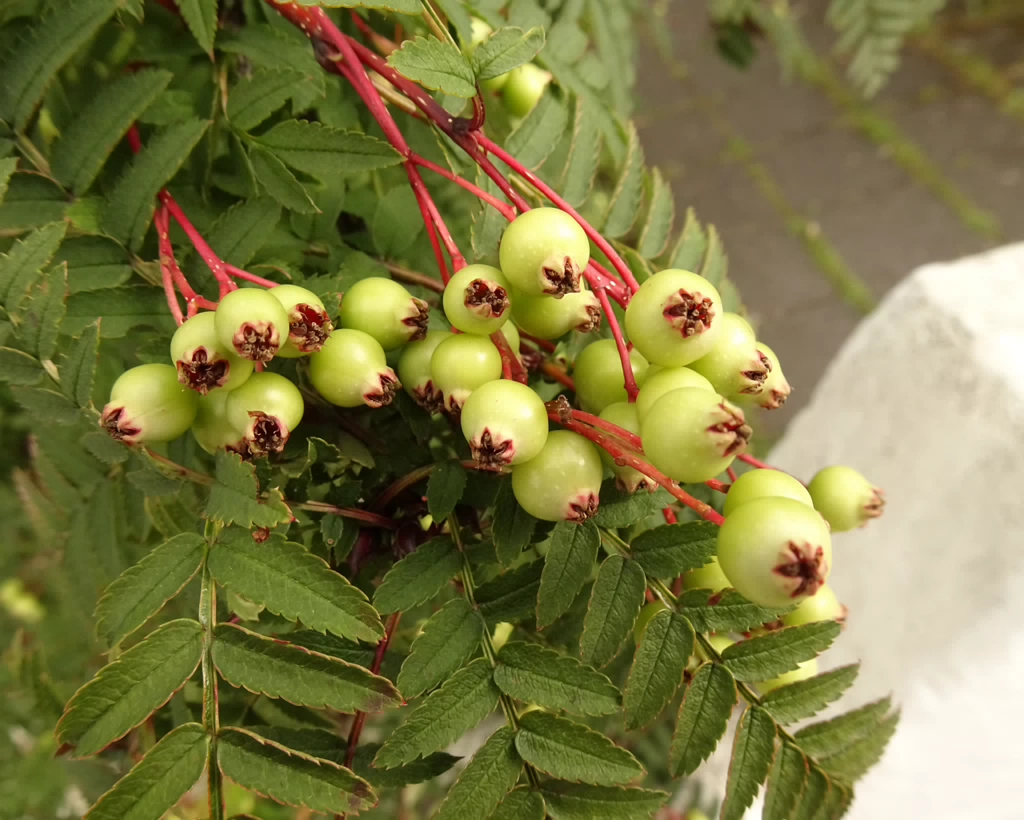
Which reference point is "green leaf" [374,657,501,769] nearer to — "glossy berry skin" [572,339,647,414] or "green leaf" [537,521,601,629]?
"green leaf" [537,521,601,629]

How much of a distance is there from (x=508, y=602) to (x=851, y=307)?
227 centimetres

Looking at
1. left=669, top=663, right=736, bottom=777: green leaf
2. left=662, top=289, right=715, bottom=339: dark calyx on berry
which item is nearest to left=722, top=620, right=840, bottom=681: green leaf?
left=669, top=663, right=736, bottom=777: green leaf

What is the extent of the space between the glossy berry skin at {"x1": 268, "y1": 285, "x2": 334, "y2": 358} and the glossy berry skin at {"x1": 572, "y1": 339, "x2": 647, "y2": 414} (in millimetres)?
171

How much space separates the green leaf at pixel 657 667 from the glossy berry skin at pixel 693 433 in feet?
0.45

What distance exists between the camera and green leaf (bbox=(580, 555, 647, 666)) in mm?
508

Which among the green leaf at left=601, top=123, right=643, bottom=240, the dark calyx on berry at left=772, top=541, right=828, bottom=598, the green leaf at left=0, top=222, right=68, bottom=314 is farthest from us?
the green leaf at left=601, top=123, right=643, bottom=240

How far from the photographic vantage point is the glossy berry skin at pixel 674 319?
45 cm

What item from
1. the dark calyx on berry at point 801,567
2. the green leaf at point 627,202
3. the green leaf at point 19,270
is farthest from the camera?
the green leaf at point 627,202

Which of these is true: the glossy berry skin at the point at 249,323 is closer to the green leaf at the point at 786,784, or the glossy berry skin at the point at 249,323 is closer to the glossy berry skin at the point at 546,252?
the glossy berry skin at the point at 546,252

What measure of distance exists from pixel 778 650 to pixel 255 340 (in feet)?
1.29

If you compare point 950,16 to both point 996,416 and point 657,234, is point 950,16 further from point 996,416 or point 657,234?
point 657,234

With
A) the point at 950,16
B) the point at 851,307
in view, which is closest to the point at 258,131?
the point at 851,307

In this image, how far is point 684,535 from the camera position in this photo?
1.69 ft

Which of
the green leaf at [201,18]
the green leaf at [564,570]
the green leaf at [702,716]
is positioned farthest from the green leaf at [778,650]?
the green leaf at [201,18]
